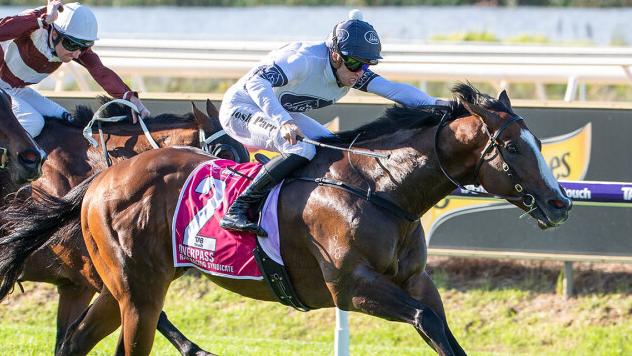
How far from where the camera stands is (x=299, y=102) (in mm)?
5512

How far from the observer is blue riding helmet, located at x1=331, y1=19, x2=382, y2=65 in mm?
5168

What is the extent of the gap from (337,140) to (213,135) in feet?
3.77

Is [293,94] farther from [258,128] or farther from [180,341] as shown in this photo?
[180,341]

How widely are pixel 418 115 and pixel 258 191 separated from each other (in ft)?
2.77

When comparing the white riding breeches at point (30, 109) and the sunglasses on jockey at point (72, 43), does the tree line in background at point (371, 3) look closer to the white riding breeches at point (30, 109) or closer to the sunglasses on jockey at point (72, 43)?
the white riding breeches at point (30, 109)

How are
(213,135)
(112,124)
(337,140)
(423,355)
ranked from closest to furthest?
(337,140) → (213,135) → (112,124) → (423,355)

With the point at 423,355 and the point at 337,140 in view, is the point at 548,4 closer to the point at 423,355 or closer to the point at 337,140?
the point at 423,355

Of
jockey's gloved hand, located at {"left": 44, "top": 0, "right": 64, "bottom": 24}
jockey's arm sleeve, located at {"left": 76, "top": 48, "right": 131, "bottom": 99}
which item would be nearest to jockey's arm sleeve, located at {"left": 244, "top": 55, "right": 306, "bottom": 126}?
jockey's gloved hand, located at {"left": 44, "top": 0, "right": 64, "bottom": 24}

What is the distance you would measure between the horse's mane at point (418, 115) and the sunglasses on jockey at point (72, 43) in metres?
1.84

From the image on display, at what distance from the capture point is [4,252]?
5785 mm

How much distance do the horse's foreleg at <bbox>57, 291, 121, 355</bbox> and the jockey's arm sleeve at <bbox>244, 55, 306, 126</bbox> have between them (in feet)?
4.35

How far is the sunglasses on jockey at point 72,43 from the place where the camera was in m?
6.38

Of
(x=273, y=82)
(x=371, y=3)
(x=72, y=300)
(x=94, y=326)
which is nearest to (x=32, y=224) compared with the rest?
(x=94, y=326)

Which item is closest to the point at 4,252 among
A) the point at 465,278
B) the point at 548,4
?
the point at 465,278
